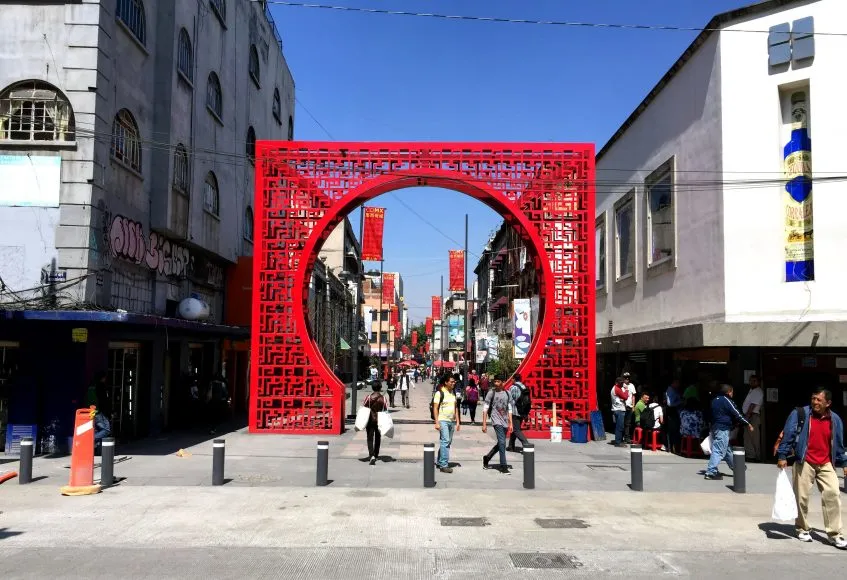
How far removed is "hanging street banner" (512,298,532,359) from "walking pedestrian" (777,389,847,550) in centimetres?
1516

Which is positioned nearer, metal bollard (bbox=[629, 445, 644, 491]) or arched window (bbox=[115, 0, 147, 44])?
metal bollard (bbox=[629, 445, 644, 491])

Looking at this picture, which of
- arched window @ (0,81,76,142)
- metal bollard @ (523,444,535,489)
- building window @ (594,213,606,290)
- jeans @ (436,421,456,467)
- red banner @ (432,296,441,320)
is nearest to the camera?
metal bollard @ (523,444,535,489)

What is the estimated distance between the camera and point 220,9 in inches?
874

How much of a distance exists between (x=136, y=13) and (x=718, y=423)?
1540cm

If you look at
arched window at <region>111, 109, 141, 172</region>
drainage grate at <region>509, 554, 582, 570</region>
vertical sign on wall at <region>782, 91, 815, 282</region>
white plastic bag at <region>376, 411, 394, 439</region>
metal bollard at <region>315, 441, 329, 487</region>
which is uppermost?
arched window at <region>111, 109, 141, 172</region>

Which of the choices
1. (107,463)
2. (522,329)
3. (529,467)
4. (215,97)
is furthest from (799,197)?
(215,97)

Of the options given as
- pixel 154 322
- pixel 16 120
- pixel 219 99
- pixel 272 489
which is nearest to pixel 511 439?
pixel 272 489

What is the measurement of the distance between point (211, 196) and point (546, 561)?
17616 mm

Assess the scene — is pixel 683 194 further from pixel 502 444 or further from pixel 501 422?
pixel 502 444

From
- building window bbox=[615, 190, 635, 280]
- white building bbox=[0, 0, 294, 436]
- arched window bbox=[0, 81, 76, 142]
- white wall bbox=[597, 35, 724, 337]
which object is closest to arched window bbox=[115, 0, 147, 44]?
white building bbox=[0, 0, 294, 436]

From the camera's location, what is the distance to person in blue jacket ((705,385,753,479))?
12.6 meters

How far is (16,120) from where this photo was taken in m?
14.5

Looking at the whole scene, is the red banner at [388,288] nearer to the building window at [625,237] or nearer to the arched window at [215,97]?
the building window at [625,237]

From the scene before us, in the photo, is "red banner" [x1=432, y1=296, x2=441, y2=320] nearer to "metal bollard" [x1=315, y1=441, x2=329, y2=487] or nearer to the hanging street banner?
the hanging street banner
